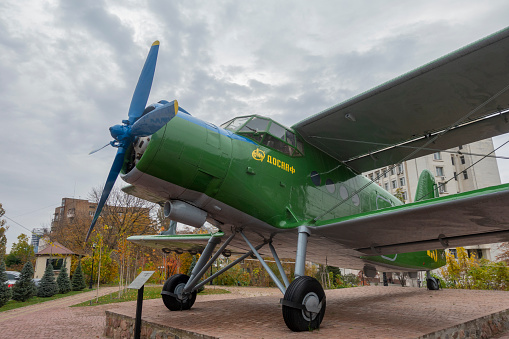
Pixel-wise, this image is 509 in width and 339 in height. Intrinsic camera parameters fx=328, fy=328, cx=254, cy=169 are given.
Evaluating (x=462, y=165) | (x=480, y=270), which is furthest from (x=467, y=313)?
(x=462, y=165)

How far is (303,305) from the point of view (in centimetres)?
488

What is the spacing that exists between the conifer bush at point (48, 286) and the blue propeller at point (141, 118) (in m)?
19.6

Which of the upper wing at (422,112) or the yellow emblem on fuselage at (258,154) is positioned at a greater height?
the upper wing at (422,112)

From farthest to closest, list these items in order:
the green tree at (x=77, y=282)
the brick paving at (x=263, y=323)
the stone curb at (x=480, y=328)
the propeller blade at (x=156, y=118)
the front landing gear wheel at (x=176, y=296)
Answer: the green tree at (x=77, y=282) → the front landing gear wheel at (x=176, y=296) → the stone curb at (x=480, y=328) → the brick paving at (x=263, y=323) → the propeller blade at (x=156, y=118)

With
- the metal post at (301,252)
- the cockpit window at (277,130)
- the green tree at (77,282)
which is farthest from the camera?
the green tree at (77,282)

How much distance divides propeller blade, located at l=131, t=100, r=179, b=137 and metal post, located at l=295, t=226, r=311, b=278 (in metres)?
3.01

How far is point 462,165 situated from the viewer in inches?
1879

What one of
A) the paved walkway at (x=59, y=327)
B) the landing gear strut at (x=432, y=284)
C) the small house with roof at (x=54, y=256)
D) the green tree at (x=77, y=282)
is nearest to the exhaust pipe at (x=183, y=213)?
the paved walkway at (x=59, y=327)

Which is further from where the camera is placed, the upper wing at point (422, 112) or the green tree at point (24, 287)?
the green tree at point (24, 287)

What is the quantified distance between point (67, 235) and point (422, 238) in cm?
4893

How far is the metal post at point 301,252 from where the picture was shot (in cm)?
544

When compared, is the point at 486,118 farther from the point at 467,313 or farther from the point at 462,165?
the point at 462,165

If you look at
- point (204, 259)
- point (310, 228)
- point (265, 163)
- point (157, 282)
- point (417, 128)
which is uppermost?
point (417, 128)

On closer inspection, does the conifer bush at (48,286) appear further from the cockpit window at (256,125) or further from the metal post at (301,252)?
the metal post at (301,252)
